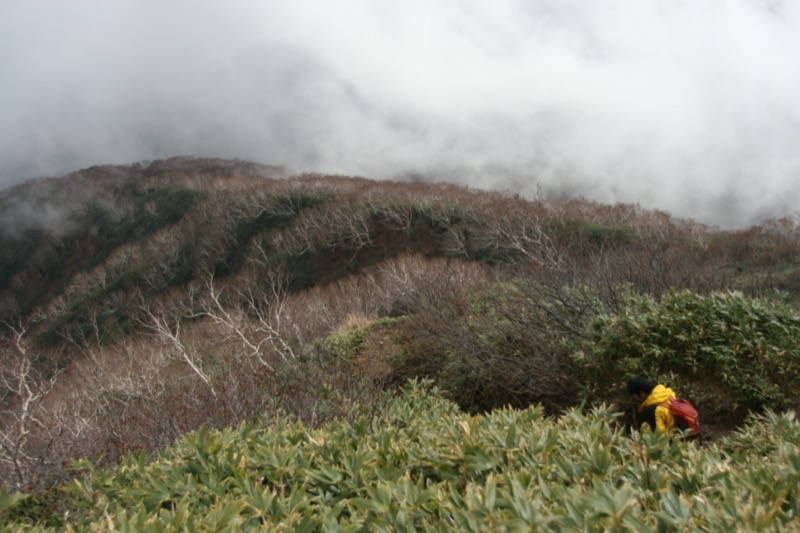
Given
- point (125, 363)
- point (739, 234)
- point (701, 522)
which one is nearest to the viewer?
point (701, 522)

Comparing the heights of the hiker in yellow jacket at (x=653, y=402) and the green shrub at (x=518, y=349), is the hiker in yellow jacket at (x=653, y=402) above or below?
above

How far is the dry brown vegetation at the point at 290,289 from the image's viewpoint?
7.70 metres

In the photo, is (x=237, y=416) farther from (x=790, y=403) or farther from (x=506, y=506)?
(x=790, y=403)

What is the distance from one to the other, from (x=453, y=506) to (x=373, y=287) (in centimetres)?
2195

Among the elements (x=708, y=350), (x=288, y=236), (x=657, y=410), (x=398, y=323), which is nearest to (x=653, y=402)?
(x=657, y=410)

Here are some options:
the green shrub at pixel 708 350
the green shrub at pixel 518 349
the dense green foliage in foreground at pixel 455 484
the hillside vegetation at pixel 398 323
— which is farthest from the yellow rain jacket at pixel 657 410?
the green shrub at pixel 518 349

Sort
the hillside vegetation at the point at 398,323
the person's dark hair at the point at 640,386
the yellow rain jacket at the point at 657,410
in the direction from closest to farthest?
the yellow rain jacket at the point at 657,410
the person's dark hair at the point at 640,386
the hillside vegetation at the point at 398,323

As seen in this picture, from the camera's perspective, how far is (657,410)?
4.68 meters

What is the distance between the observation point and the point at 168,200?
74438mm

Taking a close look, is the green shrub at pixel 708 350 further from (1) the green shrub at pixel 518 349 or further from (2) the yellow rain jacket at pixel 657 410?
(2) the yellow rain jacket at pixel 657 410

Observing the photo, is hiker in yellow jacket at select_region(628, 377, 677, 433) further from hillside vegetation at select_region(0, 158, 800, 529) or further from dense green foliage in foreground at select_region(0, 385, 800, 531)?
dense green foliage in foreground at select_region(0, 385, 800, 531)

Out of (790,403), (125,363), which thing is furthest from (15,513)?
(125,363)

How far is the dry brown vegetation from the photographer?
7695 millimetres

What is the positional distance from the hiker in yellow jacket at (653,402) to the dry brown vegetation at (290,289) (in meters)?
2.16
